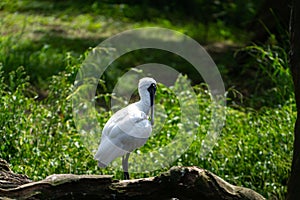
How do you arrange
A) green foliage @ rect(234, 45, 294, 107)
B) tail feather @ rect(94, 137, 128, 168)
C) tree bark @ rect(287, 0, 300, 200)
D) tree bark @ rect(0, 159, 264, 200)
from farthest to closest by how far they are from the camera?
1. green foliage @ rect(234, 45, 294, 107)
2. tail feather @ rect(94, 137, 128, 168)
3. tree bark @ rect(287, 0, 300, 200)
4. tree bark @ rect(0, 159, 264, 200)

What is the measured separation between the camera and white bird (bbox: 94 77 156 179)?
4.29 metres

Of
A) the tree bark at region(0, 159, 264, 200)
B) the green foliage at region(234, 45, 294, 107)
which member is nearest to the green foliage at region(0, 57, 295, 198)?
the green foliage at region(234, 45, 294, 107)

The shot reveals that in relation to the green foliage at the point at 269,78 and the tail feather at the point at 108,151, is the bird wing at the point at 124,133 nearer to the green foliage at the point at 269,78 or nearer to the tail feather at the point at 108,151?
the tail feather at the point at 108,151

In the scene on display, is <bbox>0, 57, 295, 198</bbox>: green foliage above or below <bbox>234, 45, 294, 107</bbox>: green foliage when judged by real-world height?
below

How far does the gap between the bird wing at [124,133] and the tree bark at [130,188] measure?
628mm

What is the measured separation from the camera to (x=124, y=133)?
4.35m

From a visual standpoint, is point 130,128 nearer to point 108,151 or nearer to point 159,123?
point 108,151

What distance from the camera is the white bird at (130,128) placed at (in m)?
4.29

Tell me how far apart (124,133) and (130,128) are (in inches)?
3.3

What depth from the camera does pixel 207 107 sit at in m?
6.33

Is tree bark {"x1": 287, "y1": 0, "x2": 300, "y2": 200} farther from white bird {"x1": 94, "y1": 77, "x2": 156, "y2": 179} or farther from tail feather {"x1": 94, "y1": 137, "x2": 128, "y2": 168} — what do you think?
tail feather {"x1": 94, "y1": 137, "x2": 128, "y2": 168}

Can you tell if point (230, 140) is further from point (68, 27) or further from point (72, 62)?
point (68, 27)

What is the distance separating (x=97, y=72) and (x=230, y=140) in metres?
1.74

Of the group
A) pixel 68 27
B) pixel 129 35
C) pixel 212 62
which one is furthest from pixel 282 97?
pixel 68 27
